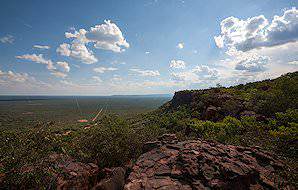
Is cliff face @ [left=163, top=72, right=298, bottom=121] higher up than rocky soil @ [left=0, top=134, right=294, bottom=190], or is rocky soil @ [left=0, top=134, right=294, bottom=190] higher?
cliff face @ [left=163, top=72, right=298, bottom=121]

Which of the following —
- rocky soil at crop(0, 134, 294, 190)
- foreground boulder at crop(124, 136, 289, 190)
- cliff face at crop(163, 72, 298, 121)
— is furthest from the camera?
cliff face at crop(163, 72, 298, 121)

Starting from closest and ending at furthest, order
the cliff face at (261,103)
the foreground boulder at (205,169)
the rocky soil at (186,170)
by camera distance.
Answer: the foreground boulder at (205,169), the rocky soil at (186,170), the cliff face at (261,103)

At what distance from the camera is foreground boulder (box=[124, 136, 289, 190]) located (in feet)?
31.5

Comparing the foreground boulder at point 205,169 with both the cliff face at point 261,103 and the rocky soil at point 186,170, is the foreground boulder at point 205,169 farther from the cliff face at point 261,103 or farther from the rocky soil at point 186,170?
the cliff face at point 261,103

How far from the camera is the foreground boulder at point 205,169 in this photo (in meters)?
9.59

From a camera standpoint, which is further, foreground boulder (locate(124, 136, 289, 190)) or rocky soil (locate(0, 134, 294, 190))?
rocky soil (locate(0, 134, 294, 190))

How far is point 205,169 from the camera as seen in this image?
34.0 feet

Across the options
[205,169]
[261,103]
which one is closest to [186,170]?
[205,169]

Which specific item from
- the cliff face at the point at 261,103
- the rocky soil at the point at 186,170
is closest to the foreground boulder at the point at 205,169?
the rocky soil at the point at 186,170

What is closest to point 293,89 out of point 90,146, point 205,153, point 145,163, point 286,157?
point 286,157

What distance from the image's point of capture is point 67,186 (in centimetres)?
1248

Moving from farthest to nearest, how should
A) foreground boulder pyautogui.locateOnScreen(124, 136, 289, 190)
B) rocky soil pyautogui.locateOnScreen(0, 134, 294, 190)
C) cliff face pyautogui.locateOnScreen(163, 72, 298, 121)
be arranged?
1. cliff face pyautogui.locateOnScreen(163, 72, 298, 121)
2. rocky soil pyautogui.locateOnScreen(0, 134, 294, 190)
3. foreground boulder pyautogui.locateOnScreen(124, 136, 289, 190)

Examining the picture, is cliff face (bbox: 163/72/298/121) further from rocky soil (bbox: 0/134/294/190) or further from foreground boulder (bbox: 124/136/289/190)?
foreground boulder (bbox: 124/136/289/190)

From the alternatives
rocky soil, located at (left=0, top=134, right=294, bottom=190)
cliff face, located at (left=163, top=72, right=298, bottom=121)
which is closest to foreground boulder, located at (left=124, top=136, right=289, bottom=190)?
rocky soil, located at (left=0, top=134, right=294, bottom=190)
